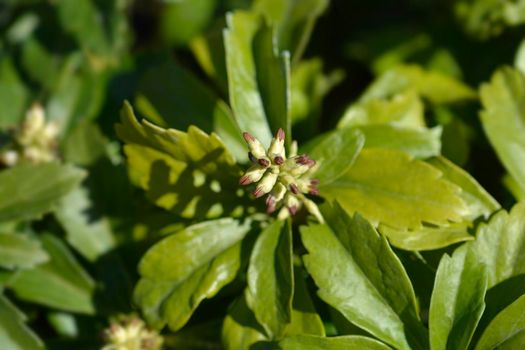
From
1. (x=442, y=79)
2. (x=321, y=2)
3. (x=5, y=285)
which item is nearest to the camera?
(x=5, y=285)

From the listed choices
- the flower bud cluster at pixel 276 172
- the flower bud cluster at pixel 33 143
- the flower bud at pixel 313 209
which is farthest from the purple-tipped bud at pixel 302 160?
the flower bud cluster at pixel 33 143

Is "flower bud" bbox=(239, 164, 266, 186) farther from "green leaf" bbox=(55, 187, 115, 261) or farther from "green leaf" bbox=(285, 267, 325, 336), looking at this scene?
"green leaf" bbox=(55, 187, 115, 261)

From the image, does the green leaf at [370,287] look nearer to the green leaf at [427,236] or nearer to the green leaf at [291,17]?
the green leaf at [427,236]

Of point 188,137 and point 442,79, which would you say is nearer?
point 188,137

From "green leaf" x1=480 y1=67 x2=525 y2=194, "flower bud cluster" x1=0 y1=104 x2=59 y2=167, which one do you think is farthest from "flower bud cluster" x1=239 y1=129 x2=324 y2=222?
"flower bud cluster" x1=0 y1=104 x2=59 y2=167

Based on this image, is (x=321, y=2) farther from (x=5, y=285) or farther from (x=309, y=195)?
(x=5, y=285)

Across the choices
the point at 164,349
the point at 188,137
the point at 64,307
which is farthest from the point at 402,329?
the point at 64,307

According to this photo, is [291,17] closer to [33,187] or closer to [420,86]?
[420,86]
